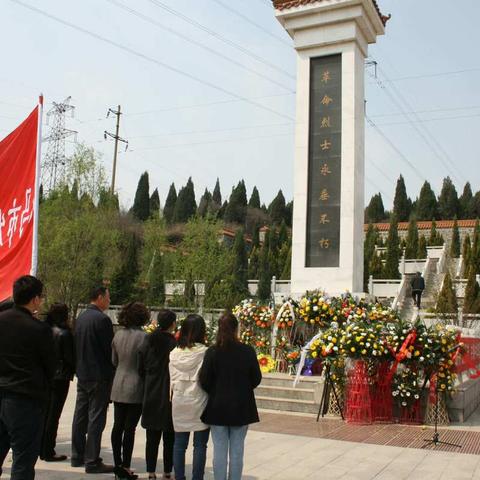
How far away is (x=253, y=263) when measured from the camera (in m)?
46.2

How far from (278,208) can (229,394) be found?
60998 mm

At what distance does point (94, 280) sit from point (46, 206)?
13.7ft

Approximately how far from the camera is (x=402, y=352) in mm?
8055

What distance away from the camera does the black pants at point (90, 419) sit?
5230 millimetres

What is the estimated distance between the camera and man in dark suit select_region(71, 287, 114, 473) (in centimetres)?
530

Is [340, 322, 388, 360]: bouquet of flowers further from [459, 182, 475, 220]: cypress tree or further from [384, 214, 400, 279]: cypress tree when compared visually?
[459, 182, 475, 220]: cypress tree

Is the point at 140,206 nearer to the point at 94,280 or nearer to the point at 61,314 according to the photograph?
the point at 94,280

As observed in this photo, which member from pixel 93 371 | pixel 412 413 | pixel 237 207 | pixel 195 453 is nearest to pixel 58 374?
pixel 93 371

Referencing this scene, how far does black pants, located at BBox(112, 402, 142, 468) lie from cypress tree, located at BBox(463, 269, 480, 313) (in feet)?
73.0

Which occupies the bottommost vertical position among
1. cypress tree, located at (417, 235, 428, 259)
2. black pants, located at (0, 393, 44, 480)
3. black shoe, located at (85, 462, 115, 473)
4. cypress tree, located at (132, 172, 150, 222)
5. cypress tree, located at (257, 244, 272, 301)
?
black shoe, located at (85, 462, 115, 473)

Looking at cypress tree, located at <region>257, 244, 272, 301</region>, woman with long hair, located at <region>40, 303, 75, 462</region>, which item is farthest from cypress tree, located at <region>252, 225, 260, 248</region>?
woman with long hair, located at <region>40, 303, 75, 462</region>

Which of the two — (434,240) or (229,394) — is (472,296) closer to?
(434,240)

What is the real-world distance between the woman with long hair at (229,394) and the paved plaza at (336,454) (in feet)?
3.72

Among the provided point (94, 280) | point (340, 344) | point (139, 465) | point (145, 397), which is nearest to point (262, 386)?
point (340, 344)
